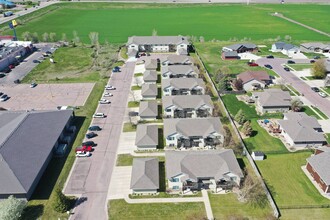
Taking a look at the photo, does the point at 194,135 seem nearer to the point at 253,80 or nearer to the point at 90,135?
the point at 90,135

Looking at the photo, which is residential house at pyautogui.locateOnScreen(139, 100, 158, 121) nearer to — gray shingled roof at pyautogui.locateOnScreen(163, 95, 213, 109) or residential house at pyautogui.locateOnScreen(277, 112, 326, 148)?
gray shingled roof at pyautogui.locateOnScreen(163, 95, 213, 109)

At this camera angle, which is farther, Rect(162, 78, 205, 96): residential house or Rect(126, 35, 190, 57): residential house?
Rect(126, 35, 190, 57): residential house

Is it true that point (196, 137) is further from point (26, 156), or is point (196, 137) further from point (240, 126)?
point (26, 156)

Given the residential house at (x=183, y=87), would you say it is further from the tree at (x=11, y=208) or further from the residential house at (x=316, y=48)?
the residential house at (x=316, y=48)

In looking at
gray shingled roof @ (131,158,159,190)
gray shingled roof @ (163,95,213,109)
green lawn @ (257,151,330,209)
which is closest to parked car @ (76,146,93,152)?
gray shingled roof @ (131,158,159,190)

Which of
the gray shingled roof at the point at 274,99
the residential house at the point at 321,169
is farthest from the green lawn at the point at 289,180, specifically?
the gray shingled roof at the point at 274,99
